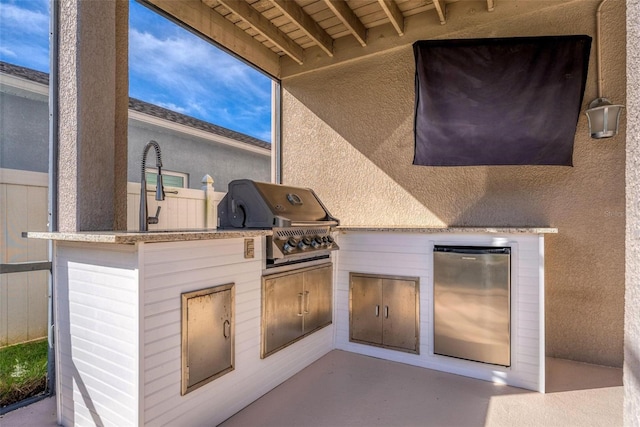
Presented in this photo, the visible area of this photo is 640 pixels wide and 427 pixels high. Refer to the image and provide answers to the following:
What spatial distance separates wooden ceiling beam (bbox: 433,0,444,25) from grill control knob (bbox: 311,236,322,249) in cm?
277

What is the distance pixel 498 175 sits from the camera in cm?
368

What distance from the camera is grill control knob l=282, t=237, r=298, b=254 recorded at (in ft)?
8.94

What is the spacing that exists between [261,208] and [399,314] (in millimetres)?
1709

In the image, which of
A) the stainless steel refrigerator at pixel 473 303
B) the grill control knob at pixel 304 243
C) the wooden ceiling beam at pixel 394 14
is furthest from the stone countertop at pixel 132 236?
the wooden ceiling beam at pixel 394 14

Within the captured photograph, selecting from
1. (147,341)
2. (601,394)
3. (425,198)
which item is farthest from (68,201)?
(601,394)

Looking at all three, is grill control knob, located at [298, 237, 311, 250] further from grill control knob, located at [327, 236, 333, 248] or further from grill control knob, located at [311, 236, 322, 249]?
grill control knob, located at [327, 236, 333, 248]

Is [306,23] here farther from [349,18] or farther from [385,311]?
[385,311]

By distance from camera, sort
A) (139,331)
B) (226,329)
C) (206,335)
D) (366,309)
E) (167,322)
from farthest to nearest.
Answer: (366,309), (226,329), (206,335), (167,322), (139,331)

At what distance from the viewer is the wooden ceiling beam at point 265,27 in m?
3.70

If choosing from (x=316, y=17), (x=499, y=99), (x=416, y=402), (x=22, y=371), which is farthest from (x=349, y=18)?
(x=22, y=371)

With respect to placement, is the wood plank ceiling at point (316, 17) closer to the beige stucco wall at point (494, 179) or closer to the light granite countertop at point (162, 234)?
the beige stucco wall at point (494, 179)

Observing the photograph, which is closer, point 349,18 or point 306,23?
point 349,18

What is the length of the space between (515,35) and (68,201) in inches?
177

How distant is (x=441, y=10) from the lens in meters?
3.69
